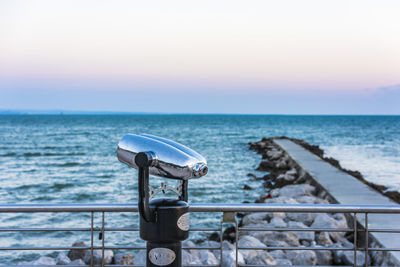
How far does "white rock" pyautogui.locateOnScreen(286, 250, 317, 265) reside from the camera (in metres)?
6.82

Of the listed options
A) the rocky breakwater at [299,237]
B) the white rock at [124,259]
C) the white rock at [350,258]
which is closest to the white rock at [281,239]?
the rocky breakwater at [299,237]

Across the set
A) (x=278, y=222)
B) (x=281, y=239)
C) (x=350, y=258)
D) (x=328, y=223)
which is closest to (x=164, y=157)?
(x=350, y=258)

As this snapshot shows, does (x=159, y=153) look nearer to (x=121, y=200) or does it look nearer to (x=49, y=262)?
(x=49, y=262)

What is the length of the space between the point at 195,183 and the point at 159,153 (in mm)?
14390

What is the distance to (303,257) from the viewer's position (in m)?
6.91

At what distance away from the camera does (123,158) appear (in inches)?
99.5

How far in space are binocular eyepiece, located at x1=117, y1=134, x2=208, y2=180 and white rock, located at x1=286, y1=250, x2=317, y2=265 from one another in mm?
4822

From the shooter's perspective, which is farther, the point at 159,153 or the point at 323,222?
the point at 323,222

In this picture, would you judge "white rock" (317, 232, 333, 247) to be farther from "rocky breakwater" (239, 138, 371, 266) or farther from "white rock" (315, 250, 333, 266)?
"white rock" (315, 250, 333, 266)

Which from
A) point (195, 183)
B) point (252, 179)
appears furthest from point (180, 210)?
point (252, 179)

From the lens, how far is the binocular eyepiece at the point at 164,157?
2344 mm

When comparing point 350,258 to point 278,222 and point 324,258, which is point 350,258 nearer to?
point 324,258

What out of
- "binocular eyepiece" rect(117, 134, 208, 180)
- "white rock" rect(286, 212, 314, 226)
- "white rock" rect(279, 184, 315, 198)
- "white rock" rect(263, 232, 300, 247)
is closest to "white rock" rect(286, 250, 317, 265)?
"white rock" rect(263, 232, 300, 247)

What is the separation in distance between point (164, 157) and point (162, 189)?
16 cm
